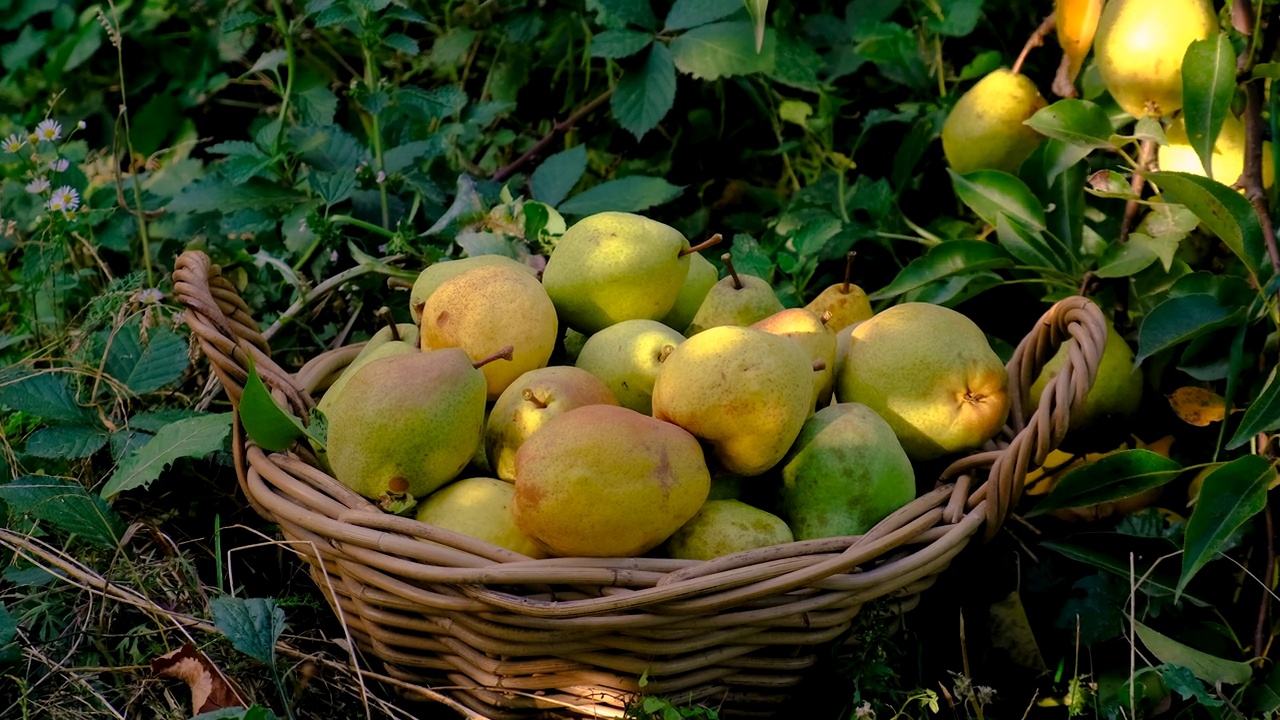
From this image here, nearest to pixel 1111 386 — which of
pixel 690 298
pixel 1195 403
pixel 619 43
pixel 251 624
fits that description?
pixel 1195 403

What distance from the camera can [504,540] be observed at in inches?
49.7

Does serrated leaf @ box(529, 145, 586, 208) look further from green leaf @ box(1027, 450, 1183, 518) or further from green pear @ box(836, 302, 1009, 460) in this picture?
green leaf @ box(1027, 450, 1183, 518)

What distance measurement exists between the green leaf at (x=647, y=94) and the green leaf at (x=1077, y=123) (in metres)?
0.77

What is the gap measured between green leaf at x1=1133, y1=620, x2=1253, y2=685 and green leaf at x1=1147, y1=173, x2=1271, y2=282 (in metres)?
0.48

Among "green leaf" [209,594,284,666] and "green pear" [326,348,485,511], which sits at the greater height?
"green pear" [326,348,485,511]

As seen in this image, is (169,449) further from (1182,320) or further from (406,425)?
(1182,320)

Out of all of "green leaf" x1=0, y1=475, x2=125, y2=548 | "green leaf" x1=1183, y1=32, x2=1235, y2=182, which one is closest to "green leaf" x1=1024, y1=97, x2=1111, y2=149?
"green leaf" x1=1183, y1=32, x2=1235, y2=182

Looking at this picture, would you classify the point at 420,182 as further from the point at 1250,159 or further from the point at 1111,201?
the point at 1250,159

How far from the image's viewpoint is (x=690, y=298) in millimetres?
1665

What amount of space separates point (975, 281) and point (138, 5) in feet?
8.52

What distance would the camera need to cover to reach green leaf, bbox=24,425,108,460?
5.29 feet

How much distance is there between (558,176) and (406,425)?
0.99 metres

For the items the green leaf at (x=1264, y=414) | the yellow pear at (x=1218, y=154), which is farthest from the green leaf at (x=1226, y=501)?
the yellow pear at (x=1218, y=154)

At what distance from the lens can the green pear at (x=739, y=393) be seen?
124 cm
